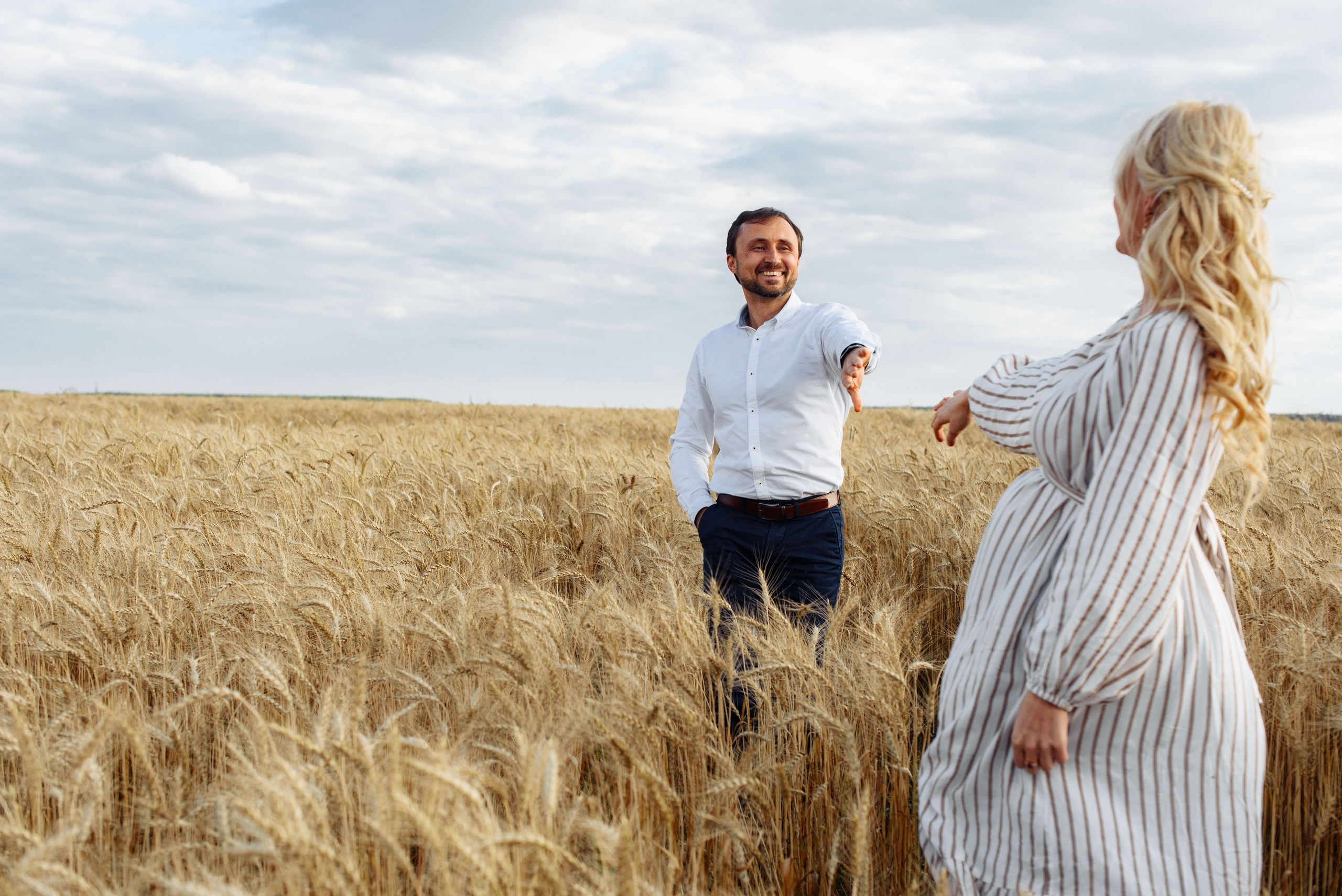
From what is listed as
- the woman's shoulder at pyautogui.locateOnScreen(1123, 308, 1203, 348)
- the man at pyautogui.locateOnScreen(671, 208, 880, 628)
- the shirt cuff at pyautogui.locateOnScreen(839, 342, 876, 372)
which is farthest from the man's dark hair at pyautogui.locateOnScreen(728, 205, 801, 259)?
the woman's shoulder at pyautogui.locateOnScreen(1123, 308, 1203, 348)

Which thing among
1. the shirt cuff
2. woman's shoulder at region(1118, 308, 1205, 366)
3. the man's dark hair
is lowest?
woman's shoulder at region(1118, 308, 1205, 366)

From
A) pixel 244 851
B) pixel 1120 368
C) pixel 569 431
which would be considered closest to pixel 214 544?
pixel 244 851

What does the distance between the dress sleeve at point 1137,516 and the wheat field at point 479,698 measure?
0.54 metres

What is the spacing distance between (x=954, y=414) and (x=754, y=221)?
1.43 m

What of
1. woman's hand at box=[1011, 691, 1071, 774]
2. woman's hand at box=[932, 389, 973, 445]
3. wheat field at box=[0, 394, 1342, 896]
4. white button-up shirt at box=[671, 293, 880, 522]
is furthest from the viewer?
white button-up shirt at box=[671, 293, 880, 522]

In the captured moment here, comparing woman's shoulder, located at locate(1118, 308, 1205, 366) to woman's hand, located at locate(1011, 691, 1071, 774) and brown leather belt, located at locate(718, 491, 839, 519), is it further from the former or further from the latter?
brown leather belt, located at locate(718, 491, 839, 519)

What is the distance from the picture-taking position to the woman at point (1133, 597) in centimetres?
119

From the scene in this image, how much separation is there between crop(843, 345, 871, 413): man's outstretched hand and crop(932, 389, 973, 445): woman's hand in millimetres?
755

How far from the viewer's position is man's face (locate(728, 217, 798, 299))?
287cm

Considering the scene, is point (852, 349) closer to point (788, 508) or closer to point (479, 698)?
point (788, 508)

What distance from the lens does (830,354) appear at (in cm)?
274

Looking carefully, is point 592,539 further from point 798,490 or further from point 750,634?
point 750,634

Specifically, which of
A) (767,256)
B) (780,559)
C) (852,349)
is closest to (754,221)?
(767,256)

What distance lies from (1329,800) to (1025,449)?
48.1 inches
